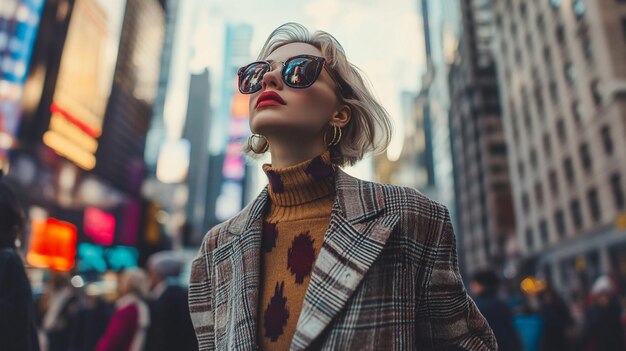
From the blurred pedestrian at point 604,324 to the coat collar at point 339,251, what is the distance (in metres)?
7.49

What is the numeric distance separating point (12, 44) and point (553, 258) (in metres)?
39.4

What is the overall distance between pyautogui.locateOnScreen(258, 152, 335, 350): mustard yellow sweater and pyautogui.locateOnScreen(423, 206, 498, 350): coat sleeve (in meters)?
0.42

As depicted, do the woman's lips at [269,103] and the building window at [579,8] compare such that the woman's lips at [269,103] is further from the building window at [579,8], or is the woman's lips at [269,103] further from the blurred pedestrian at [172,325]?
the building window at [579,8]

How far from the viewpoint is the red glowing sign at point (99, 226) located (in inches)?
1497

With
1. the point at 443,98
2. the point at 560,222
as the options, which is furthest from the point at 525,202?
the point at 443,98

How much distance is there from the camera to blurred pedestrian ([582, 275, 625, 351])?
23.1ft

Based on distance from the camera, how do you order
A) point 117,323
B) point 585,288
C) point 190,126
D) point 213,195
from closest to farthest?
point 117,323, point 585,288, point 213,195, point 190,126

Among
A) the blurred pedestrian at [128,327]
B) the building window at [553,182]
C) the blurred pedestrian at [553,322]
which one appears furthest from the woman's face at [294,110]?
the building window at [553,182]

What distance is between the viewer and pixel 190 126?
165875mm

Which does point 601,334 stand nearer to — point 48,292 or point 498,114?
point 48,292

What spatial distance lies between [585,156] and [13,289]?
29.5 metres

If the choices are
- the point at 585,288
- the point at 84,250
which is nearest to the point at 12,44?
the point at 84,250

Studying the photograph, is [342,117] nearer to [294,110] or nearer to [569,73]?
[294,110]

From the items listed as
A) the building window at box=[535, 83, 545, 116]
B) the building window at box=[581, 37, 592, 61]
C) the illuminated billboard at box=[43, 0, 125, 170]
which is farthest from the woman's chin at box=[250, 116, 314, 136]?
the illuminated billboard at box=[43, 0, 125, 170]
